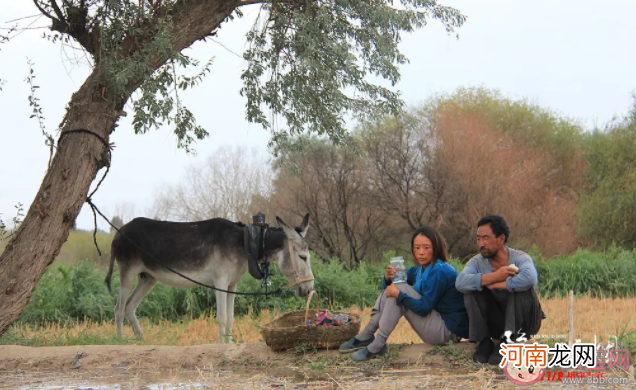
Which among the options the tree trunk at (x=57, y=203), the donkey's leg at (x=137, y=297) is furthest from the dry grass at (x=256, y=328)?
the tree trunk at (x=57, y=203)

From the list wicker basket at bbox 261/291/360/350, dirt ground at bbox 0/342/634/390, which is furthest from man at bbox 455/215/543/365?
wicker basket at bbox 261/291/360/350

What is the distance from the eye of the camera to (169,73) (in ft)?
34.1

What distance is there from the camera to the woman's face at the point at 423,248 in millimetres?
7008

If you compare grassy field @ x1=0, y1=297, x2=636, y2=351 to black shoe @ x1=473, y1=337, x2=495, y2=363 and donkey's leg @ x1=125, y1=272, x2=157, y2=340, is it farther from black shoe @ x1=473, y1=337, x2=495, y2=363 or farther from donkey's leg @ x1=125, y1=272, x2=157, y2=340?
black shoe @ x1=473, y1=337, x2=495, y2=363

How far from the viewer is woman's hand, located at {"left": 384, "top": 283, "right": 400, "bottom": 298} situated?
6824 mm

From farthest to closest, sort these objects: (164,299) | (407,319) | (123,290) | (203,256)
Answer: (164,299), (123,290), (203,256), (407,319)

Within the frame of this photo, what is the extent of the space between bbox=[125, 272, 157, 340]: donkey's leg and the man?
5801 mm

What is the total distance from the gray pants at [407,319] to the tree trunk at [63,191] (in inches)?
186

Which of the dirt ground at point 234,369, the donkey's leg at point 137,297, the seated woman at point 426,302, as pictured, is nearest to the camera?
the dirt ground at point 234,369

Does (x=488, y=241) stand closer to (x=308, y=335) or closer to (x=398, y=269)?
(x=398, y=269)

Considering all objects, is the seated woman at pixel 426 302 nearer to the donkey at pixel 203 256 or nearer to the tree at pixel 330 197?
the donkey at pixel 203 256

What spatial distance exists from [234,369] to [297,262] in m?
2.39

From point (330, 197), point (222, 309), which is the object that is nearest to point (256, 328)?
point (222, 309)

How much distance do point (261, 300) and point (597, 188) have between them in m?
24.3
